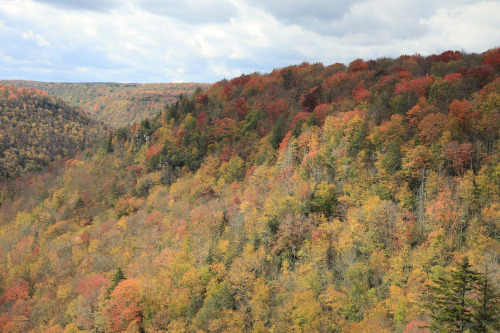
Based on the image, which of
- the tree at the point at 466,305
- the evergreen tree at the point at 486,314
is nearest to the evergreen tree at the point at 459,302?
the tree at the point at 466,305

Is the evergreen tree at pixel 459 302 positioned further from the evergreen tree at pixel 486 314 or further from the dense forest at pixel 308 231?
the evergreen tree at pixel 486 314

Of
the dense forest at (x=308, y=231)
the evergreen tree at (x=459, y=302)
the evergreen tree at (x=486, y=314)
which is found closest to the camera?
the evergreen tree at (x=486, y=314)

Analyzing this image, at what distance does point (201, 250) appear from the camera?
59.5 m

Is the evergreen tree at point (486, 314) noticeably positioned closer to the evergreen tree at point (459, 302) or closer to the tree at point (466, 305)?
the tree at point (466, 305)

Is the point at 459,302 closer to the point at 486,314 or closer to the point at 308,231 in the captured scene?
the point at 486,314

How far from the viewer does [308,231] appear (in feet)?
173

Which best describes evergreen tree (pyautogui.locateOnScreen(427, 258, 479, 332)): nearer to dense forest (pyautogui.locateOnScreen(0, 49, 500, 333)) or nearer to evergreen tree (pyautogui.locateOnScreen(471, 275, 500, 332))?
dense forest (pyautogui.locateOnScreen(0, 49, 500, 333))

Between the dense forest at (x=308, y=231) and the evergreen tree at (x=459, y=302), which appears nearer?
the evergreen tree at (x=459, y=302)

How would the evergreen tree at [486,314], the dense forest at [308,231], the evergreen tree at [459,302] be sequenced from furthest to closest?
the dense forest at [308,231]
the evergreen tree at [459,302]
the evergreen tree at [486,314]

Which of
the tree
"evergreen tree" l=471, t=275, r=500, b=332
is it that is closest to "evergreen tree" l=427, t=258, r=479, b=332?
the tree

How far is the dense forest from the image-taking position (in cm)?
3809

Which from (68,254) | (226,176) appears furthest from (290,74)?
(68,254)

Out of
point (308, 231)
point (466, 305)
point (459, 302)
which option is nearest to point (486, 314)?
point (466, 305)

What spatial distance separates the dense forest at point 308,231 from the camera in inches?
1500
